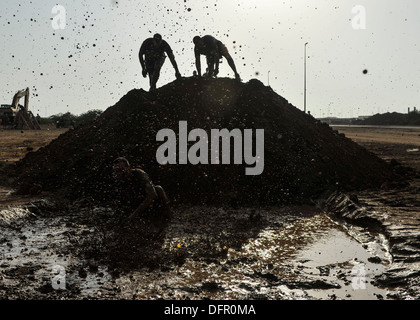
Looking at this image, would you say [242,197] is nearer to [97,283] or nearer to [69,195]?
[69,195]

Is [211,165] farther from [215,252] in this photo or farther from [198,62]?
[198,62]

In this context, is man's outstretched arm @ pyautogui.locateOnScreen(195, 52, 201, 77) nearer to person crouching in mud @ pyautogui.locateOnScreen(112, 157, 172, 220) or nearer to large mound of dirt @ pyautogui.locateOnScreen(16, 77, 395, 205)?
large mound of dirt @ pyautogui.locateOnScreen(16, 77, 395, 205)

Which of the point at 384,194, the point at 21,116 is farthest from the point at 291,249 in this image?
the point at 21,116

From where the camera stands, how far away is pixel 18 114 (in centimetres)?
3014

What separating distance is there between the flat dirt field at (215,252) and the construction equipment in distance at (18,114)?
25163 millimetres

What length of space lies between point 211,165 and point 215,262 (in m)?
3.76

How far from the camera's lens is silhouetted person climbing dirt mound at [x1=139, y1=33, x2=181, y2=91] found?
401 inches

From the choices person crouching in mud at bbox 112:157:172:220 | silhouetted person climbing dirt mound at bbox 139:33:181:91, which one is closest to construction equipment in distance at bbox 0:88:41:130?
silhouetted person climbing dirt mound at bbox 139:33:181:91

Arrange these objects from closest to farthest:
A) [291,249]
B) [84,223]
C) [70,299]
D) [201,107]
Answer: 1. [70,299]
2. [291,249]
3. [84,223]
4. [201,107]

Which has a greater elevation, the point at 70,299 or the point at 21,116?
the point at 21,116

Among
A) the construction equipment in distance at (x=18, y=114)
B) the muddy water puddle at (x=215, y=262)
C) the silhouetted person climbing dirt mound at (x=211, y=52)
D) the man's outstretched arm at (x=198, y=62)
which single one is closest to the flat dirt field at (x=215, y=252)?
the muddy water puddle at (x=215, y=262)

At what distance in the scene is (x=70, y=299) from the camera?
3.67 m

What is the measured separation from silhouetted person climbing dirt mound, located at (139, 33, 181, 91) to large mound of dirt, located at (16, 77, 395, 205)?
1.47ft

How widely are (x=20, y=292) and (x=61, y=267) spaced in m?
0.64
